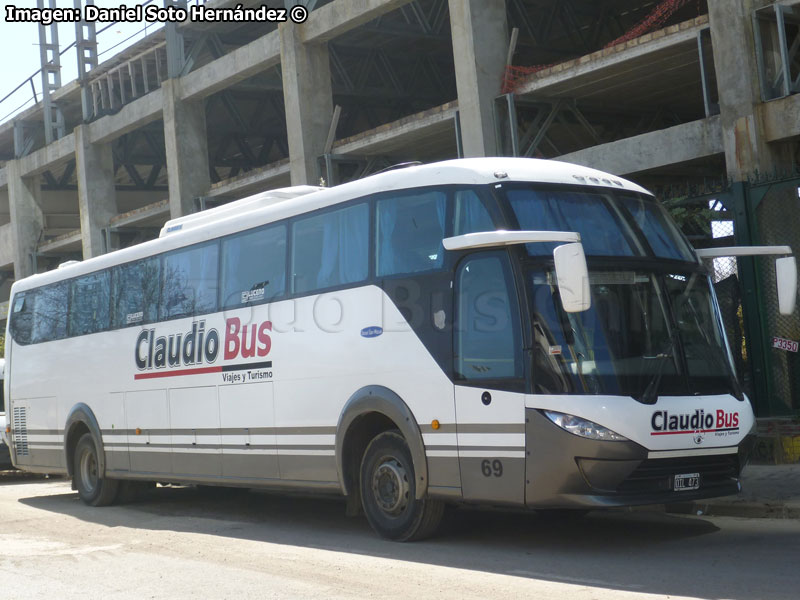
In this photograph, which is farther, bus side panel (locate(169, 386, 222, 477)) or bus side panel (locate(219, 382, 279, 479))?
bus side panel (locate(169, 386, 222, 477))

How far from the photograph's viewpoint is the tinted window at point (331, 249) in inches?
421

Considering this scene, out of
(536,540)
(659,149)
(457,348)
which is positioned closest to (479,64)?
(659,149)

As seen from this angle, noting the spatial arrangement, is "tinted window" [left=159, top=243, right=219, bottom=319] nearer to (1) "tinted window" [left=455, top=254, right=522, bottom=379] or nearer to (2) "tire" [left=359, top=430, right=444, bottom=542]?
(2) "tire" [left=359, top=430, right=444, bottom=542]

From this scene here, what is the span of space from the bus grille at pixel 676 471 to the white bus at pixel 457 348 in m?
0.02

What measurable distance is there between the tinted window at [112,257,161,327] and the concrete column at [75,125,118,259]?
22.3 meters

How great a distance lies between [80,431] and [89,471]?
662 mm

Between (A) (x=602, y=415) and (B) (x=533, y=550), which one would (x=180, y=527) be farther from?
(A) (x=602, y=415)

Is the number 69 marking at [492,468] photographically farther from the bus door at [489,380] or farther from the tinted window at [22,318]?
the tinted window at [22,318]

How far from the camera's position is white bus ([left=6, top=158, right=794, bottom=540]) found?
28.7ft

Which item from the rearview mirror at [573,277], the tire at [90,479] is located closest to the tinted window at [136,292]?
the tire at [90,479]

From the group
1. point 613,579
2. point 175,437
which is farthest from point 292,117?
point 613,579

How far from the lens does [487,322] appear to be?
9.24m

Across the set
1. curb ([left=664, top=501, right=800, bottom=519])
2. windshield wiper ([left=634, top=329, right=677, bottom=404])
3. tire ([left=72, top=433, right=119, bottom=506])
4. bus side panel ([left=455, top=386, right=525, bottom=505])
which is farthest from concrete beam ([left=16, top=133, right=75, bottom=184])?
windshield wiper ([left=634, top=329, right=677, bottom=404])

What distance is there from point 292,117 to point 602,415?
19.0 metres
